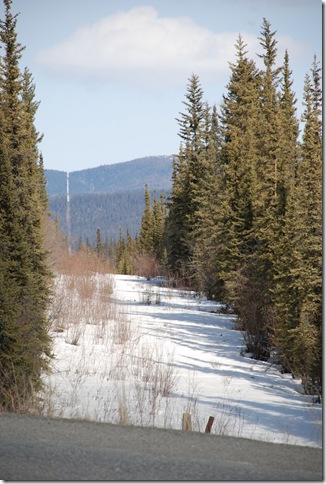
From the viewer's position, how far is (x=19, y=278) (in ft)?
45.3

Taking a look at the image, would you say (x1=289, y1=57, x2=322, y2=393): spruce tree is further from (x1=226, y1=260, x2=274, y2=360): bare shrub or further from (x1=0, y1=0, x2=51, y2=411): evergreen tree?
(x1=0, y1=0, x2=51, y2=411): evergreen tree

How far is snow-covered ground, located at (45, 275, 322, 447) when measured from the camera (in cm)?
1070

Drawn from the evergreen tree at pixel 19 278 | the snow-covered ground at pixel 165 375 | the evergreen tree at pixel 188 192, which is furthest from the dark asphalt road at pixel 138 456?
the evergreen tree at pixel 188 192

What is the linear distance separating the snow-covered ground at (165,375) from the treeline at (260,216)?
124 cm

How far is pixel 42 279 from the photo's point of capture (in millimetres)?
17125

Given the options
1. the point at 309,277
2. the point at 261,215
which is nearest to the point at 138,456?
the point at 309,277

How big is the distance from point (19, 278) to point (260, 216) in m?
15.0

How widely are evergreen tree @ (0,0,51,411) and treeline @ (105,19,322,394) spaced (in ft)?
22.3

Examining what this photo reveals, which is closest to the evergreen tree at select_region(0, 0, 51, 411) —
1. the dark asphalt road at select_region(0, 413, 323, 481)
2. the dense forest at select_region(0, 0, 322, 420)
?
the dense forest at select_region(0, 0, 322, 420)

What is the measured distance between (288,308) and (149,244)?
6281 cm

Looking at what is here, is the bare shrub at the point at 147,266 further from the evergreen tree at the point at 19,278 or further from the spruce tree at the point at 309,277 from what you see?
the spruce tree at the point at 309,277

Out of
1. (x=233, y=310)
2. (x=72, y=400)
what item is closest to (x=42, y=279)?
(x=72, y=400)

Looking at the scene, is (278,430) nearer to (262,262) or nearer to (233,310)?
(262,262)

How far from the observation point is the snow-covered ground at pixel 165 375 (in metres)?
10.7
